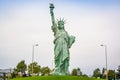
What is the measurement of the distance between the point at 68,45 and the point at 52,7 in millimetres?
5433

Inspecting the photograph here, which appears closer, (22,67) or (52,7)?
(52,7)

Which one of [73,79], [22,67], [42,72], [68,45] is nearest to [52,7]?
[68,45]

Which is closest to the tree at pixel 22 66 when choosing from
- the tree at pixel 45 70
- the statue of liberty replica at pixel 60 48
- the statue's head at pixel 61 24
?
the tree at pixel 45 70

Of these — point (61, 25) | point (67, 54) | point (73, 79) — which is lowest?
point (73, 79)

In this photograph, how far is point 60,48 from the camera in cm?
4881

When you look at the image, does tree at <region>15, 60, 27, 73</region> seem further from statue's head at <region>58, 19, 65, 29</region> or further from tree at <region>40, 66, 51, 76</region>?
statue's head at <region>58, 19, 65, 29</region>

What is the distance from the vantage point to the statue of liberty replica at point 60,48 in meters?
48.8

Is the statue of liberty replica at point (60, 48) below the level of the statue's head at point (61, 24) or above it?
below

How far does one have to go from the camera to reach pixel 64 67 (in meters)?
48.9

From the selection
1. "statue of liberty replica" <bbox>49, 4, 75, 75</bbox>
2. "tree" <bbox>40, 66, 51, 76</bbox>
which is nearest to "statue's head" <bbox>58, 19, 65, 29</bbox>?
"statue of liberty replica" <bbox>49, 4, 75, 75</bbox>

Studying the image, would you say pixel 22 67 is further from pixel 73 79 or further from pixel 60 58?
pixel 73 79

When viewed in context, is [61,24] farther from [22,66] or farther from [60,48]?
[22,66]

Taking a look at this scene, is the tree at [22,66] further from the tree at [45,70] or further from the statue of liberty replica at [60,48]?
the statue of liberty replica at [60,48]

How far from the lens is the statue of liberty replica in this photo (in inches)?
1919
